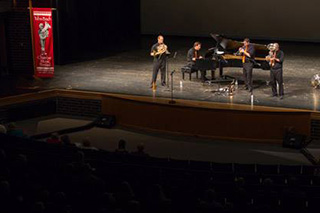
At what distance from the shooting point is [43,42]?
17516 mm

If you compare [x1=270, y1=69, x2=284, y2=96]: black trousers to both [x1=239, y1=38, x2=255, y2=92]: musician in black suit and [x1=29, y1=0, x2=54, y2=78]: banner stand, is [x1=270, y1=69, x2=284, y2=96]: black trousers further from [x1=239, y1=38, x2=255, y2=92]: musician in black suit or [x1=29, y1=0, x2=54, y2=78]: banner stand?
[x1=29, y1=0, x2=54, y2=78]: banner stand

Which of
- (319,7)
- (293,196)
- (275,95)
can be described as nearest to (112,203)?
(293,196)

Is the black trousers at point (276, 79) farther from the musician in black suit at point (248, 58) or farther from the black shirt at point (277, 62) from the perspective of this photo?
the musician in black suit at point (248, 58)

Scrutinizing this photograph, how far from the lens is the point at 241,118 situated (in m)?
14.3

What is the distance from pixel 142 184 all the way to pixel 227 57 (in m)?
8.37

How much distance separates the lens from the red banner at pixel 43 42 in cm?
1728

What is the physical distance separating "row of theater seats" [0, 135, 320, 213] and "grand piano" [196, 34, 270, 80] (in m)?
6.52

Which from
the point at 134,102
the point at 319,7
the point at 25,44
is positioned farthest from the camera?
the point at 319,7

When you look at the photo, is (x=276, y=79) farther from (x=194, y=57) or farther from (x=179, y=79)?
(x=179, y=79)

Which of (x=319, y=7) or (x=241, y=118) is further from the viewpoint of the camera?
(x=319, y=7)

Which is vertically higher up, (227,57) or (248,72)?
(227,57)

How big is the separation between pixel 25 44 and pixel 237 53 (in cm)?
609

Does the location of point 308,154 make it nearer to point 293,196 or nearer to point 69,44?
point 293,196

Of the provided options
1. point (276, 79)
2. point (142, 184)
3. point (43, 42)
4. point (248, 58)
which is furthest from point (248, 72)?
point (142, 184)
